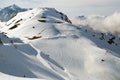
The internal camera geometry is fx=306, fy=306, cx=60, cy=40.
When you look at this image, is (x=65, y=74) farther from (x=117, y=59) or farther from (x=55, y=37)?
(x=55, y=37)

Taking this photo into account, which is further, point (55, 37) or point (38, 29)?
point (38, 29)

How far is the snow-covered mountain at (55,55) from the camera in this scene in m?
47.3

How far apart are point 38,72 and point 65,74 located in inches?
301

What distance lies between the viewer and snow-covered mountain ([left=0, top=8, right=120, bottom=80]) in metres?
47.3

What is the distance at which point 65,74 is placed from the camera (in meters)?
52.0

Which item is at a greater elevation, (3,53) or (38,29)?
(3,53)

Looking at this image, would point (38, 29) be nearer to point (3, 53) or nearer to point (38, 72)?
point (3, 53)

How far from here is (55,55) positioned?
62438 millimetres

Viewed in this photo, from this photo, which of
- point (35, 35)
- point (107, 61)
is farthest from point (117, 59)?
point (35, 35)

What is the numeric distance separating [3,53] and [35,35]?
84.9ft

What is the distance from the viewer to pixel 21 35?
78.0 metres

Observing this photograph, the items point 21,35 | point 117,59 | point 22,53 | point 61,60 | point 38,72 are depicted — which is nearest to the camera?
point 38,72

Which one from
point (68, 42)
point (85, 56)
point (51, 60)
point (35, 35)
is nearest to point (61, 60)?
point (51, 60)

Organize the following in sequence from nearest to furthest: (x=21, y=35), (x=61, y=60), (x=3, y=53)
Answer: (x=3, y=53), (x=61, y=60), (x=21, y=35)
